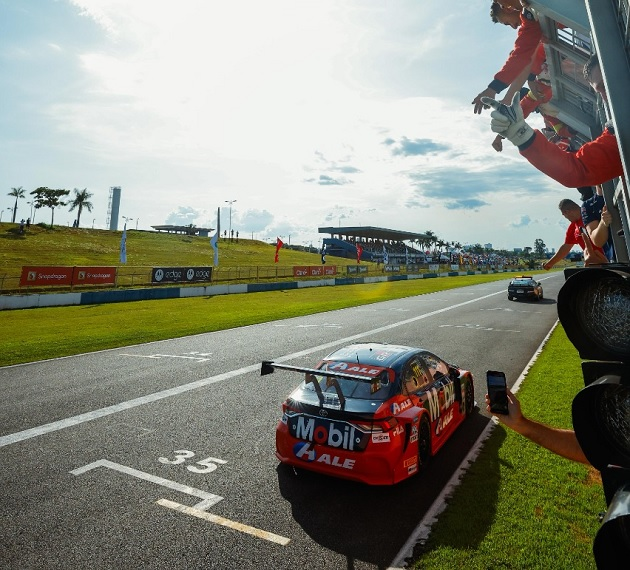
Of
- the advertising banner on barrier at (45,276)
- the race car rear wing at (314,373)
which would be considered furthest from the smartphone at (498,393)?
the advertising banner on barrier at (45,276)

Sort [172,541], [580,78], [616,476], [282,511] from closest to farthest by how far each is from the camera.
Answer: [616,476]
[172,541]
[282,511]
[580,78]

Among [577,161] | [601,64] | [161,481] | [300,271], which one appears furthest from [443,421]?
[300,271]

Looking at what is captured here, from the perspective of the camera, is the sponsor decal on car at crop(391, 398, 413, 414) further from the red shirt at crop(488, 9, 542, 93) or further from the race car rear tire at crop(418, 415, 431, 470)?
the red shirt at crop(488, 9, 542, 93)

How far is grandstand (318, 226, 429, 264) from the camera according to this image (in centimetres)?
10594

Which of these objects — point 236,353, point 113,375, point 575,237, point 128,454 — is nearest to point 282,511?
point 128,454

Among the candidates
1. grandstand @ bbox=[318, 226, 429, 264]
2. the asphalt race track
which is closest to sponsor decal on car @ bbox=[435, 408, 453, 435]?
the asphalt race track

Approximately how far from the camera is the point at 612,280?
1.78m

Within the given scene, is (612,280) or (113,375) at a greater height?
(612,280)

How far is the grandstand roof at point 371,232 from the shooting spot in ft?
338

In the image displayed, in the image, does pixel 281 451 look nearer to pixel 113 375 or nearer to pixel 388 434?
pixel 388 434

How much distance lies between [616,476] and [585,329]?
0.59 m

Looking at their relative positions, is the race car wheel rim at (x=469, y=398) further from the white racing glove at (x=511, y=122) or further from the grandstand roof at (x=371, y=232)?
the grandstand roof at (x=371, y=232)

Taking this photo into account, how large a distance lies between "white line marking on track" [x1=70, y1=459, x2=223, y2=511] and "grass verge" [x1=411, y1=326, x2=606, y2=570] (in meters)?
2.39

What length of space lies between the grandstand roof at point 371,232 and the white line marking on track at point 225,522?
98.3 m
